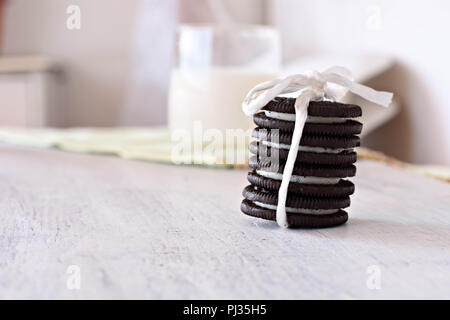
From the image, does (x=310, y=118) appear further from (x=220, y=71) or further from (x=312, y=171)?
(x=220, y=71)

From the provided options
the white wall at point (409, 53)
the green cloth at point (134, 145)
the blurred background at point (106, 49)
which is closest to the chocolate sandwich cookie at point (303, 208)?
the green cloth at point (134, 145)

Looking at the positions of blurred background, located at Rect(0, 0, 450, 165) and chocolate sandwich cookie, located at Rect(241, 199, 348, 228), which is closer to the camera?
chocolate sandwich cookie, located at Rect(241, 199, 348, 228)

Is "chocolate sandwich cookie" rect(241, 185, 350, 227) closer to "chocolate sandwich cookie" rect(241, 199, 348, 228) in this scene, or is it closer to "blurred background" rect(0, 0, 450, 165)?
"chocolate sandwich cookie" rect(241, 199, 348, 228)

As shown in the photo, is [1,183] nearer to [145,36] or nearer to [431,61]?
[431,61]

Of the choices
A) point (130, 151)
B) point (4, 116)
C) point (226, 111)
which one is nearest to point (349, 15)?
point (226, 111)

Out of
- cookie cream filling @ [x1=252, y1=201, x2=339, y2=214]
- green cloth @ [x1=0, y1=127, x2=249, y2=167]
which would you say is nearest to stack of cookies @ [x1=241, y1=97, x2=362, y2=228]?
cookie cream filling @ [x1=252, y1=201, x2=339, y2=214]

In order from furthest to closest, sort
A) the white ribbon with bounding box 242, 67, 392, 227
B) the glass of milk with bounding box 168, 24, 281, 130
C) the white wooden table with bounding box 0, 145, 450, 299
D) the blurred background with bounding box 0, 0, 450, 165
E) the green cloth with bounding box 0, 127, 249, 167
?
the blurred background with bounding box 0, 0, 450, 165 → the glass of milk with bounding box 168, 24, 281, 130 → the green cloth with bounding box 0, 127, 249, 167 → the white ribbon with bounding box 242, 67, 392, 227 → the white wooden table with bounding box 0, 145, 450, 299
